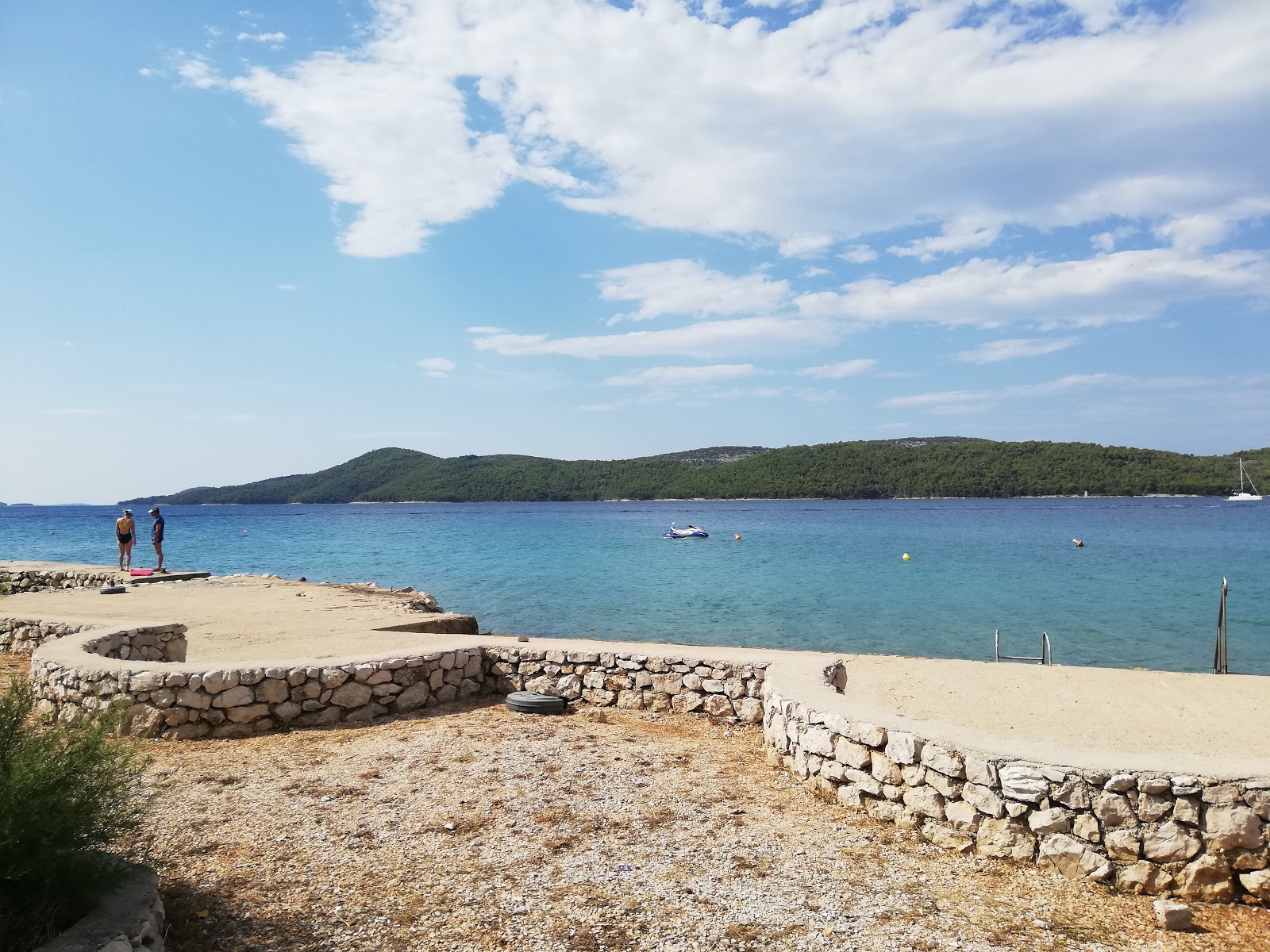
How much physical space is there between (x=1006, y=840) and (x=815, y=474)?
5412 inches

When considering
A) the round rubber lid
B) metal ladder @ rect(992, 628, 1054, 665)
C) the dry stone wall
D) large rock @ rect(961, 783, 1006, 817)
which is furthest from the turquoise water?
large rock @ rect(961, 783, 1006, 817)

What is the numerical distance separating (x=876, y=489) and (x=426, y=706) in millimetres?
136812

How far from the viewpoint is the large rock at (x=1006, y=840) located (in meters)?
5.28

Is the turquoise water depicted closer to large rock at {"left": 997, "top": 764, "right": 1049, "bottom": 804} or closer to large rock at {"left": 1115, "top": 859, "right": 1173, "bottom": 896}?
large rock at {"left": 997, "top": 764, "right": 1049, "bottom": 804}

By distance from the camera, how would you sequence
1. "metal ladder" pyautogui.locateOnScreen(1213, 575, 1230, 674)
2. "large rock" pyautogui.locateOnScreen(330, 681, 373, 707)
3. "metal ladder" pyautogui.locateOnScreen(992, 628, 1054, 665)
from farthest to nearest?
"metal ladder" pyautogui.locateOnScreen(1213, 575, 1230, 674), "metal ladder" pyautogui.locateOnScreen(992, 628, 1054, 665), "large rock" pyautogui.locateOnScreen(330, 681, 373, 707)

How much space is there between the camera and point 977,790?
552 centimetres

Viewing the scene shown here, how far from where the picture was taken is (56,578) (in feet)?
79.7

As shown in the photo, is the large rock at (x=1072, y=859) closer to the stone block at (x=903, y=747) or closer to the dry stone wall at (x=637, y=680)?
the stone block at (x=903, y=747)

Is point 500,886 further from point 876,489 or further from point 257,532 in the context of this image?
point 876,489

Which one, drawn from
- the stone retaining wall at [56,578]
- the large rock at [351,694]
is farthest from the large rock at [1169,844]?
the stone retaining wall at [56,578]

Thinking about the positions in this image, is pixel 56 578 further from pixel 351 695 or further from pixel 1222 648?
pixel 1222 648

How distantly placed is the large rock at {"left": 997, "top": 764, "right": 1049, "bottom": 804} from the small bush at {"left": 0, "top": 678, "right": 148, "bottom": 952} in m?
5.50

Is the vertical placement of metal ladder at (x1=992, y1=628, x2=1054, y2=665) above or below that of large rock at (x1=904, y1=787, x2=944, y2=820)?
below

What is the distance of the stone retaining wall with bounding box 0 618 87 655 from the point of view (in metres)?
12.7
